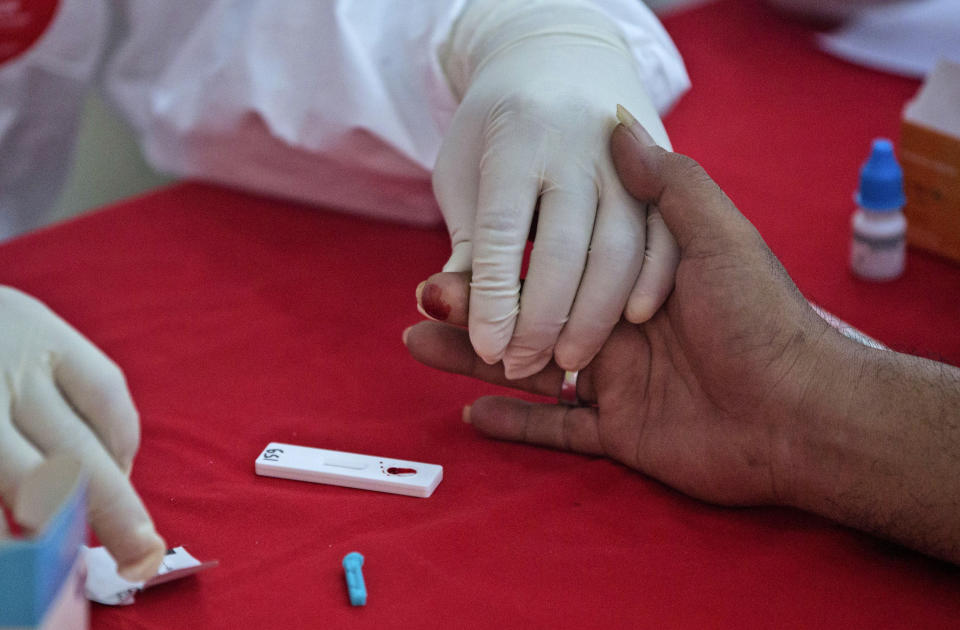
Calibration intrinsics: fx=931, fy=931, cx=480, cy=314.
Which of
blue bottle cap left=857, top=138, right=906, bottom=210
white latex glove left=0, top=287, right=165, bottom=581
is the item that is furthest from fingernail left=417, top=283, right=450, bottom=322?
blue bottle cap left=857, top=138, right=906, bottom=210

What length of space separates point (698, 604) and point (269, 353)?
0.50 m

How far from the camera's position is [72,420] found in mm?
610

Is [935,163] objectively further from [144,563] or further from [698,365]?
[144,563]

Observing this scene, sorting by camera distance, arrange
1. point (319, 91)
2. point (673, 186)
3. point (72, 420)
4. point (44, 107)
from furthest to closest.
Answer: point (44, 107)
point (319, 91)
point (673, 186)
point (72, 420)

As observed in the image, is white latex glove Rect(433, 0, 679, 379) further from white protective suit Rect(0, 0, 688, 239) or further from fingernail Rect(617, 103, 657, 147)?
white protective suit Rect(0, 0, 688, 239)

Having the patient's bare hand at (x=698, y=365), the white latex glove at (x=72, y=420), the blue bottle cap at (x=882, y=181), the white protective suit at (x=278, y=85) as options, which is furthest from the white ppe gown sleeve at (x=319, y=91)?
the white latex glove at (x=72, y=420)

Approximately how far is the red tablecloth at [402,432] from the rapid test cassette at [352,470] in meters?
0.01

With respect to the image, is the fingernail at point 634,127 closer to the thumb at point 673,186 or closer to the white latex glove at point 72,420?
the thumb at point 673,186

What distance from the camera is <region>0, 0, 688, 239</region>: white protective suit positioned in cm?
112

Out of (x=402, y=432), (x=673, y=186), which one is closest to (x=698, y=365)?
(x=673, y=186)

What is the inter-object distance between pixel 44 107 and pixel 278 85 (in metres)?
0.42

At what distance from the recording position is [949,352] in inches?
36.5

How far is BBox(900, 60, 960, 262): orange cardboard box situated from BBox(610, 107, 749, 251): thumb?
0.43 m

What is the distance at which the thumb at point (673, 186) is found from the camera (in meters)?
0.76
